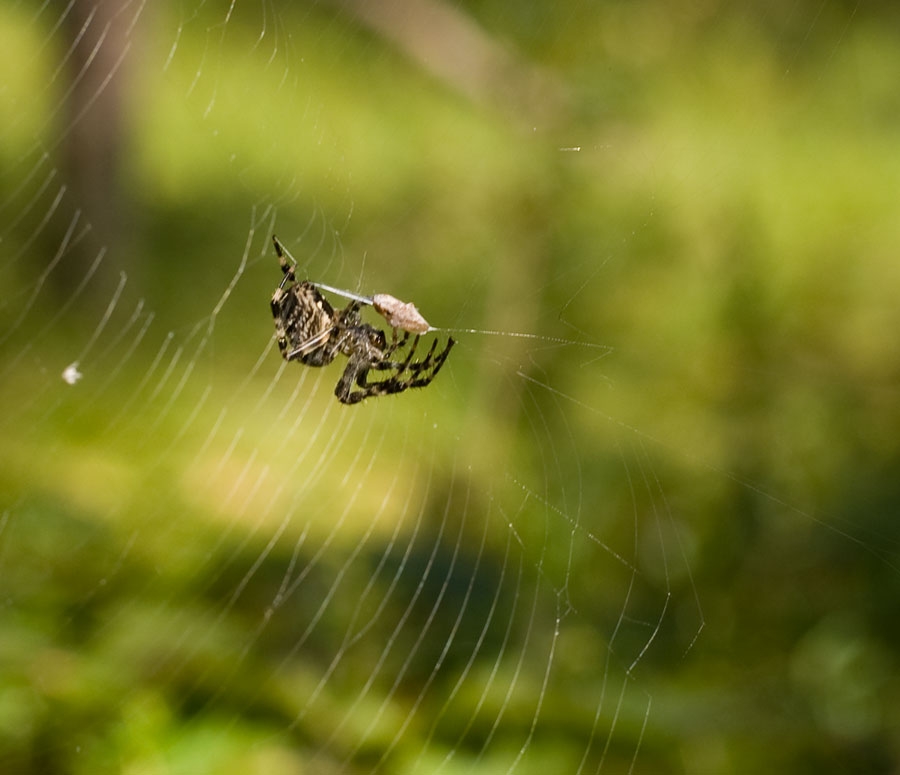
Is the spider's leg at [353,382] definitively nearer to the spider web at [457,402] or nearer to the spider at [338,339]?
the spider at [338,339]

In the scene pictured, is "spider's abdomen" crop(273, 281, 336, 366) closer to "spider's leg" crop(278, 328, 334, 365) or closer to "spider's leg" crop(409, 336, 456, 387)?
"spider's leg" crop(278, 328, 334, 365)

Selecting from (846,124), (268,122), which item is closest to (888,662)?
(268,122)

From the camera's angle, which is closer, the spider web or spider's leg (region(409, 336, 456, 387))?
the spider web

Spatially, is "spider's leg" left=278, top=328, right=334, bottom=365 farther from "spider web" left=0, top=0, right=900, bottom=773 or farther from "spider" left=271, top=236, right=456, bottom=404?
"spider web" left=0, top=0, right=900, bottom=773

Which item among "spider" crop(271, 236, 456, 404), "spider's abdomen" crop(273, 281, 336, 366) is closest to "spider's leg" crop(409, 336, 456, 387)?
"spider" crop(271, 236, 456, 404)

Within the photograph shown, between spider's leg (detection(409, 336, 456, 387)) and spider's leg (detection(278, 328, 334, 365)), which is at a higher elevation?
spider's leg (detection(409, 336, 456, 387))

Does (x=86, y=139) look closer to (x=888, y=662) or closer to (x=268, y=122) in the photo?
(x=268, y=122)

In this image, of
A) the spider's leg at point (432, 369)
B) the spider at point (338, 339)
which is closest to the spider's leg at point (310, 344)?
the spider at point (338, 339)

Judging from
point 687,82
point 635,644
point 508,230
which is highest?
point 687,82
